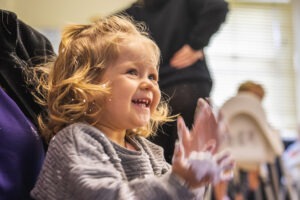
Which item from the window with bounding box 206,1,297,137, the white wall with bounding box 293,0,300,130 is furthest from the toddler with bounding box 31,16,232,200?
the white wall with bounding box 293,0,300,130

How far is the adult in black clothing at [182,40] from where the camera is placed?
3.14ft

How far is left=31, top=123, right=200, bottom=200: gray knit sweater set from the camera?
0.53m

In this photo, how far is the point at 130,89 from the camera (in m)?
0.65

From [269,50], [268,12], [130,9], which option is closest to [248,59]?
[269,50]

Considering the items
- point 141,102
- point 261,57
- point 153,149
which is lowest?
point 261,57

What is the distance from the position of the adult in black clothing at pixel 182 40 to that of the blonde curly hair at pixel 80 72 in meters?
0.20

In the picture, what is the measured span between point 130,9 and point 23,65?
1.31ft

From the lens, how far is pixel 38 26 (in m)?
0.95

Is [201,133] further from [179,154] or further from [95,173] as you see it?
[95,173]

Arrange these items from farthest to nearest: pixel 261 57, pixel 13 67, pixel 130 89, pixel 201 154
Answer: pixel 261 57 → pixel 13 67 → pixel 130 89 → pixel 201 154

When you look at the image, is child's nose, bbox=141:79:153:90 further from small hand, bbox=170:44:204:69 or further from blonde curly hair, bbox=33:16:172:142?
small hand, bbox=170:44:204:69

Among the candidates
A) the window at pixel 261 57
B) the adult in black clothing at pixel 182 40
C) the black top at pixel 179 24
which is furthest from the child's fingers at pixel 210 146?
the window at pixel 261 57

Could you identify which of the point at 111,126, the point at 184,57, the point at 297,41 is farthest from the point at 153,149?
the point at 297,41

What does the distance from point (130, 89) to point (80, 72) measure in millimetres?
88
